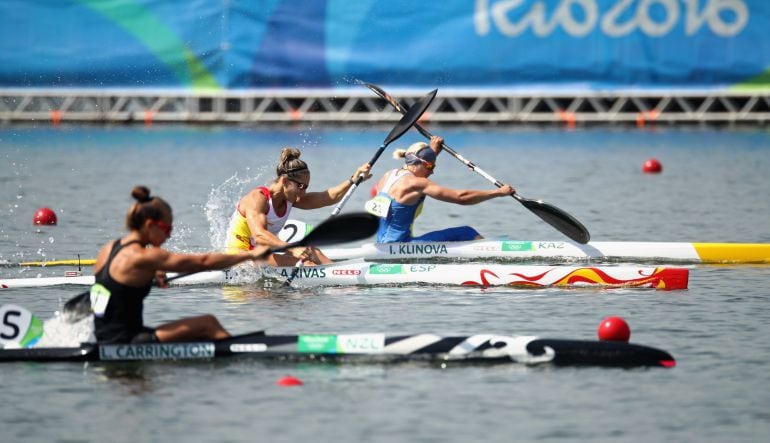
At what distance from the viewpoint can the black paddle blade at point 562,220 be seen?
16984 mm

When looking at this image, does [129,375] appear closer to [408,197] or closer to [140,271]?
[140,271]

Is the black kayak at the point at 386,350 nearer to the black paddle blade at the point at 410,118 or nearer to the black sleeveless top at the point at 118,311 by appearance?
the black sleeveless top at the point at 118,311

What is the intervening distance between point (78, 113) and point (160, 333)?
91.2ft

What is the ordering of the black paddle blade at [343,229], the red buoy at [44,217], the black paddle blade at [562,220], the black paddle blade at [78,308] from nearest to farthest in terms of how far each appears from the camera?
the black paddle blade at [78,308] < the black paddle blade at [343,229] < the black paddle blade at [562,220] < the red buoy at [44,217]

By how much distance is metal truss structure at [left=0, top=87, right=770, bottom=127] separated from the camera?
35.0 metres

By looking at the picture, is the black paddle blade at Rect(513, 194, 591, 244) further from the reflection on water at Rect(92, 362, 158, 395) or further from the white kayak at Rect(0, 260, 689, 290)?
the reflection on water at Rect(92, 362, 158, 395)

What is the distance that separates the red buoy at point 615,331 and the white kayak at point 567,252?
5.18 m

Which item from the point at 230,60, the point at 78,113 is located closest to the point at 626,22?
the point at 230,60

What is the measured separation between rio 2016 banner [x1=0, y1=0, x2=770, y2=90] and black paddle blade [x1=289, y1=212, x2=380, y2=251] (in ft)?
71.2

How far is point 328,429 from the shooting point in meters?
9.43

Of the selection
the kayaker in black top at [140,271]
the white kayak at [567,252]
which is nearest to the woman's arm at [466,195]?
the white kayak at [567,252]

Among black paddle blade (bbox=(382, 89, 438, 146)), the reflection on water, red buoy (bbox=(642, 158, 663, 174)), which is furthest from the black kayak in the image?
red buoy (bbox=(642, 158, 663, 174))

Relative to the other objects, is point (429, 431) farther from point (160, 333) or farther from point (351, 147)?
point (351, 147)

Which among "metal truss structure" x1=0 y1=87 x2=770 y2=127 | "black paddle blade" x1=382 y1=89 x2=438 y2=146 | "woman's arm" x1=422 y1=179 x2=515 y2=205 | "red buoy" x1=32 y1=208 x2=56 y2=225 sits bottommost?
"red buoy" x1=32 y1=208 x2=56 y2=225
